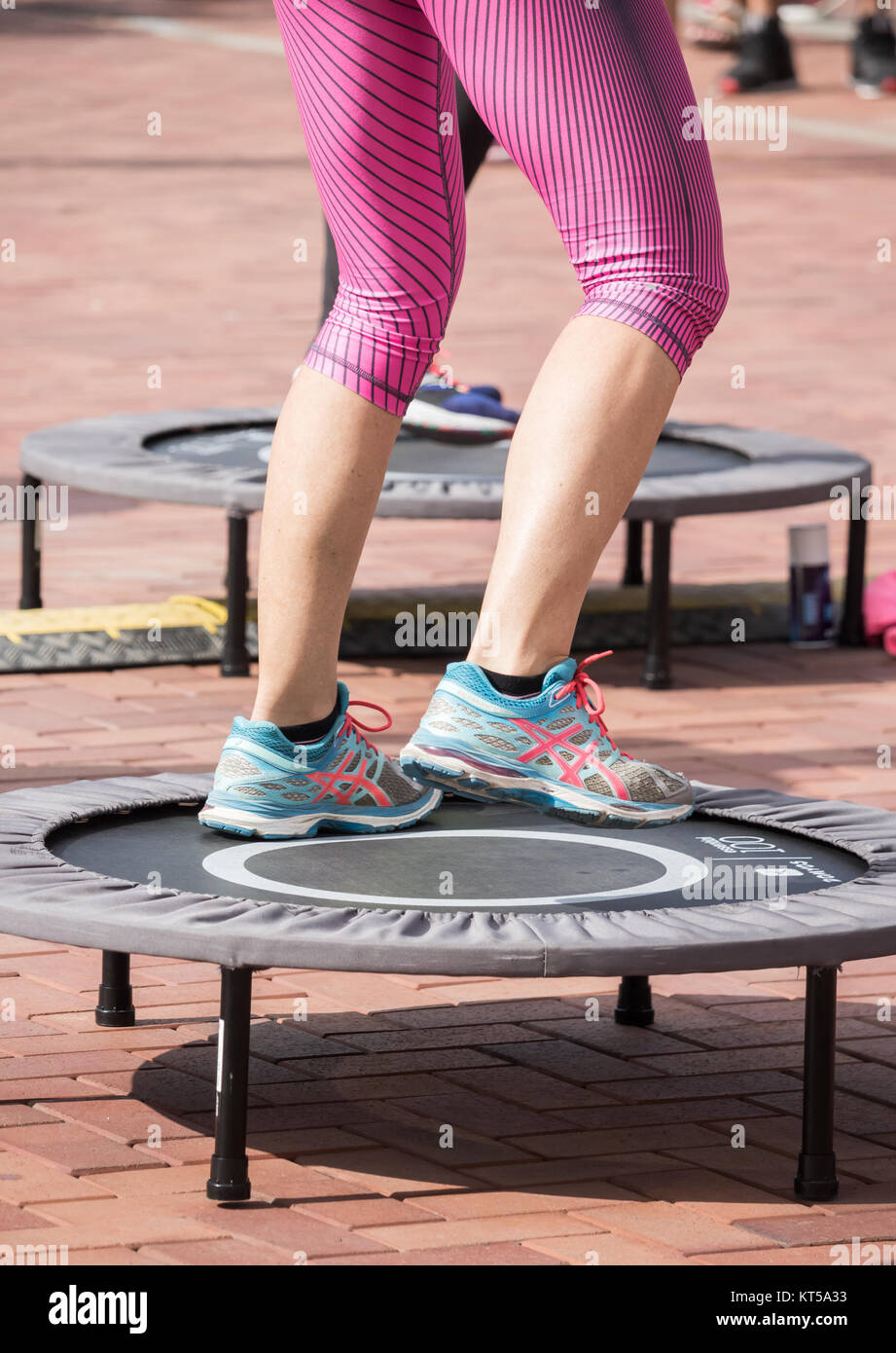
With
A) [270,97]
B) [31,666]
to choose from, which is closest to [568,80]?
[31,666]

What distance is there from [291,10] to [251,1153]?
129 centimetres

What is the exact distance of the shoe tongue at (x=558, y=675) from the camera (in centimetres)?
286

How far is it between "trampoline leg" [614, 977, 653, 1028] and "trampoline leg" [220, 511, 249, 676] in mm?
2114

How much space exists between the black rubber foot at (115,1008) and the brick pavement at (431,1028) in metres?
0.03

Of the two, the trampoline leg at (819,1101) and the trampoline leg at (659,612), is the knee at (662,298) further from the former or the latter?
the trampoline leg at (659,612)

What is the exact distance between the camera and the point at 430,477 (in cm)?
520

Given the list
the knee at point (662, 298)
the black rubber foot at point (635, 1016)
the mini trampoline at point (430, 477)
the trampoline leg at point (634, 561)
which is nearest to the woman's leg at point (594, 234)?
the knee at point (662, 298)

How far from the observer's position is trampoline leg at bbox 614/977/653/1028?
3.18 metres

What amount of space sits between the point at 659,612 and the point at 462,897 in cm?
258

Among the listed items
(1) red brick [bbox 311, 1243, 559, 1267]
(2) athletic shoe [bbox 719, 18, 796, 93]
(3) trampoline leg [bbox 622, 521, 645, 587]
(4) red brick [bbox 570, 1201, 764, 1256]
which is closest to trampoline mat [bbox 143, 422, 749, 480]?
(3) trampoline leg [bbox 622, 521, 645, 587]

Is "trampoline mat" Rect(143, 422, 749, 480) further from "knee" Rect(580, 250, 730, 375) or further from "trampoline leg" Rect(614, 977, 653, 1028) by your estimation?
"knee" Rect(580, 250, 730, 375)

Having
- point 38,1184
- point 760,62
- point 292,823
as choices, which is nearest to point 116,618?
point 292,823

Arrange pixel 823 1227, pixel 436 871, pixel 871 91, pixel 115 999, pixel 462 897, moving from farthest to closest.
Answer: pixel 871 91, pixel 115 999, pixel 436 871, pixel 462 897, pixel 823 1227

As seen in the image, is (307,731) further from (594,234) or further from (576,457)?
(594,234)
